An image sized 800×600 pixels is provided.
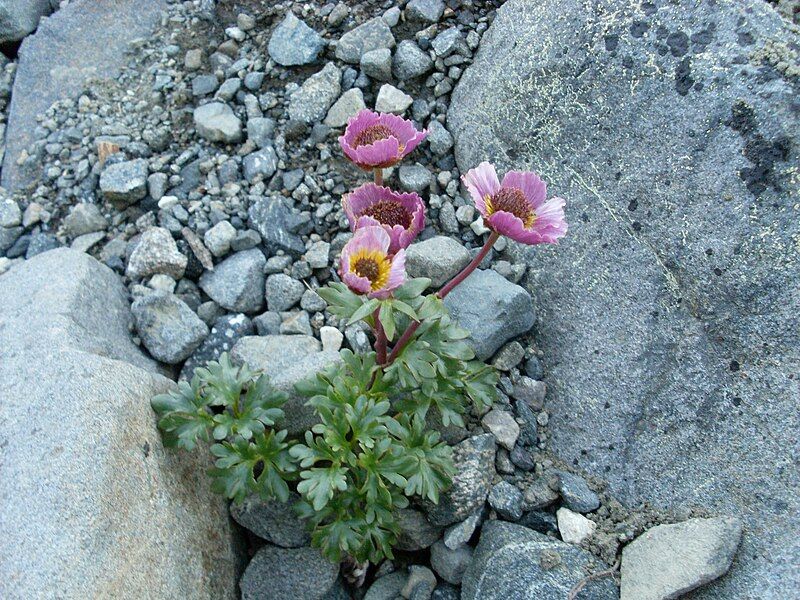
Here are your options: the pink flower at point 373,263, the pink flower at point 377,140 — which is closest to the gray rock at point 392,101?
the pink flower at point 377,140

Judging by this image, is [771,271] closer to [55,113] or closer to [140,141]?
[140,141]

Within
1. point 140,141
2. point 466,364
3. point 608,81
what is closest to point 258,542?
point 466,364

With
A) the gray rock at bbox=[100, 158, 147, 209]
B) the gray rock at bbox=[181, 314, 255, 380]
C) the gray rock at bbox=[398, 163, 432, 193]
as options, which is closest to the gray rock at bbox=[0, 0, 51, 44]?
the gray rock at bbox=[100, 158, 147, 209]

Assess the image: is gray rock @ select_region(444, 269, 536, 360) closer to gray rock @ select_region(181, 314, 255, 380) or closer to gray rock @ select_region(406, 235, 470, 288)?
gray rock @ select_region(406, 235, 470, 288)

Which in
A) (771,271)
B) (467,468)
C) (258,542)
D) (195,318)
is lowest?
(258,542)

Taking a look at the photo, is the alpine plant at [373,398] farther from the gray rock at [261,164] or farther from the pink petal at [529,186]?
the gray rock at [261,164]

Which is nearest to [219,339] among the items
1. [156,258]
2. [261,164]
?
[156,258]
